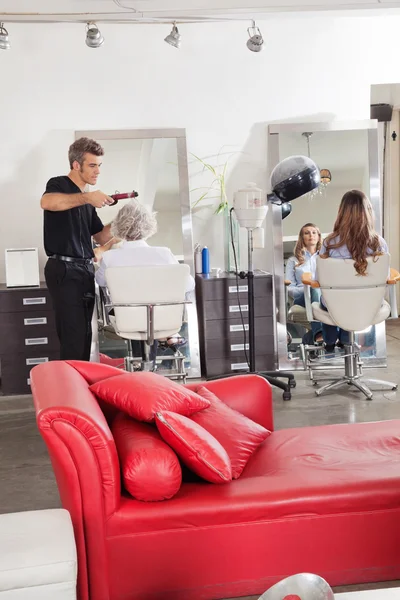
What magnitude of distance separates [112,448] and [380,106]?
647 centimetres

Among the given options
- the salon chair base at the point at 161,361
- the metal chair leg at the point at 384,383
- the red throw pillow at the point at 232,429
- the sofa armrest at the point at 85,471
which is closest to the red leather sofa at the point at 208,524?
the sofa armrest at the point at 85,471

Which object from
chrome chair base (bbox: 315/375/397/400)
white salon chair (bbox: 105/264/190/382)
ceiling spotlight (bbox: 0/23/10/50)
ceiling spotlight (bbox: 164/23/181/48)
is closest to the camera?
white salon chair (bbox: 105/264/190/382)

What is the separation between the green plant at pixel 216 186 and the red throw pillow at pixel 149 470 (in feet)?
12.0

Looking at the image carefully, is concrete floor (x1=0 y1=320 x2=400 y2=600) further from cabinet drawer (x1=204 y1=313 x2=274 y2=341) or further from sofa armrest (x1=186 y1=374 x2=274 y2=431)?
sofa armrest (x1=186 y1=374 x2=274 y2=431)

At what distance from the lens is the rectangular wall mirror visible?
5.52 metres

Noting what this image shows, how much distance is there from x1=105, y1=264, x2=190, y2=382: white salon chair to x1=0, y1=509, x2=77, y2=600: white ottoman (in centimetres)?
241

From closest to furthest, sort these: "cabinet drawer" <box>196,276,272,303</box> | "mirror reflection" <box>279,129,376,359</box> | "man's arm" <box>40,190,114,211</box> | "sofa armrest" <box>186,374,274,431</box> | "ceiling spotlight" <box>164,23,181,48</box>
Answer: "sofa armrest" <box>186,374,274,431</box>
"man's arm" <box>40,190,114,211</box>
"ceiling spotlight" <box>164,23,181,48</box>
"cabinet drawer" <box>196,276,272,303</box>
"mirror reflection" <box>279,129,376,359</box>

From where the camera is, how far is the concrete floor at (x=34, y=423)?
3.33 m

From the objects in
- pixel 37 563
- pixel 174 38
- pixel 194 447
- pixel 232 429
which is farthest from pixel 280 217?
pixel 37 563

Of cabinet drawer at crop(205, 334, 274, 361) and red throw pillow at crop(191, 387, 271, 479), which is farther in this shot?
cabinet drawer at crop(205, 334, 274, 361)

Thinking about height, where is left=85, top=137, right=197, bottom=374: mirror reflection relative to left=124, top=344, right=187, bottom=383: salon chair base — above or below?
above

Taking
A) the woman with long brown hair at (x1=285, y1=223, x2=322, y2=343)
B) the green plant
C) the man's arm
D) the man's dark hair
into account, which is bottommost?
the woman with long brown hair at (x1=285, y1=223, x2=322, y2=343)

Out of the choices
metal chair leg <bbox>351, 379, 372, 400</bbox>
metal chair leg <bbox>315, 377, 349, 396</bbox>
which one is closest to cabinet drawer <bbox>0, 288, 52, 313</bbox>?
metal chair leg <bbox>315, 377, 349, 396</bbox>

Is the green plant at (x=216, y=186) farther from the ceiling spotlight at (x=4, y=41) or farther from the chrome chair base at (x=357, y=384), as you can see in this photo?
the chrome chair base at (x=357, y=384)
